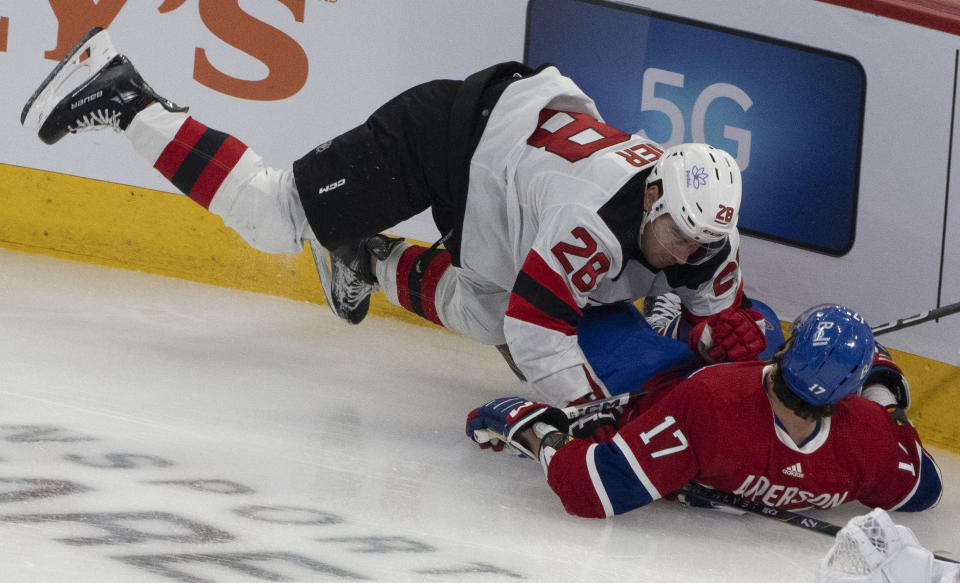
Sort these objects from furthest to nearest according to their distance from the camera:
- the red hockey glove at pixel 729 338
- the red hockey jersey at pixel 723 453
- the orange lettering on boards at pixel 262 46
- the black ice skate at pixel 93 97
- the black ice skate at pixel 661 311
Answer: the orange lettering on boards at pixel 262 46 → the black ice skate at pixel 661 311 → the black ice skate at pixel 93 97 → the red hockey glove at pixel 729 338 → the red hockey jersey at pixel 723 453

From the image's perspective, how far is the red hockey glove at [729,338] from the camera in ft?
8.68

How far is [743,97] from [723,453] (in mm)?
1623

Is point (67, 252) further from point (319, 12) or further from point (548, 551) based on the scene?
point (548, 551)

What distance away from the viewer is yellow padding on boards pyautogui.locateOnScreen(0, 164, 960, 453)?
390 cm

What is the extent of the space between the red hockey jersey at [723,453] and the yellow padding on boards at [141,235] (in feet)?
5.48

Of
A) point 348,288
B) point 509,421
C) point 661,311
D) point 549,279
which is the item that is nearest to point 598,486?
point 509,421

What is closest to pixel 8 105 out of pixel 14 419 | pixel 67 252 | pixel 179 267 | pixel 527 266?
pixel 67 252

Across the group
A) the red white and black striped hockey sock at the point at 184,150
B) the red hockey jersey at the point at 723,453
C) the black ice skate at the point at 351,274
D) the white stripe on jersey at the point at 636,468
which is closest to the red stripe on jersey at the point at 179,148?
the red white and black striped hockey sock at the point at 184,150

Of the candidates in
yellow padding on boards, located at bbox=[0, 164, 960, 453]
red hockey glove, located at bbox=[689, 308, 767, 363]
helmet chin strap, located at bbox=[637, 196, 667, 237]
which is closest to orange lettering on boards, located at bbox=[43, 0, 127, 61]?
yellow padding on boards, located at bbox=[0, 164, 960, 453]

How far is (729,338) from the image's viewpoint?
2.65 meters

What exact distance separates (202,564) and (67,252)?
8.19 ft

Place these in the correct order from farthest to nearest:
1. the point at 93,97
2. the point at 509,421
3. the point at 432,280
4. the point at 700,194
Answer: the point at 432,280 → the point at 93,97 → the point at 509,421 → the point at 700,194

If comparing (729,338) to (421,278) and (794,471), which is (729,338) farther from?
(421,278)

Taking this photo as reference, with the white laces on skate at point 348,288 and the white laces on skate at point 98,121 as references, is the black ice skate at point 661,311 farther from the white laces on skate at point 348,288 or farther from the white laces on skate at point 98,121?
the white laces on skate at point 98,121
